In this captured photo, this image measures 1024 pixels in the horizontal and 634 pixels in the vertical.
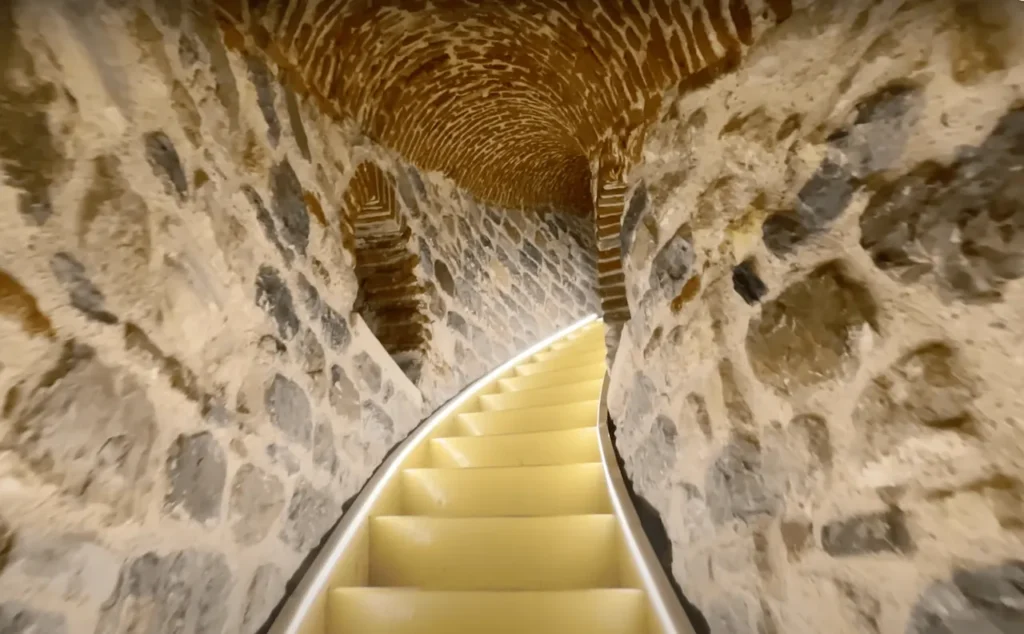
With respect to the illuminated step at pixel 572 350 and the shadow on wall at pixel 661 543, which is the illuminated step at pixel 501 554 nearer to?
the shadow on wall at pixel 661 543

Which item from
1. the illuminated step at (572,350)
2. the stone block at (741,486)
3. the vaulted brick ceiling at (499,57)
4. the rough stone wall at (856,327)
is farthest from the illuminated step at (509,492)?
the illuminated step at (572,350)

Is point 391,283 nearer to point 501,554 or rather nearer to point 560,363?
point 560,363

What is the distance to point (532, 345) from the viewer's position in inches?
141

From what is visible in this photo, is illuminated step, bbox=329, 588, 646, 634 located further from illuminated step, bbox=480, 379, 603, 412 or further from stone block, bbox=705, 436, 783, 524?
illuminated step, bbox=480, 379, 603, 412

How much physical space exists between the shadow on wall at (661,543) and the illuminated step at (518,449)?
304 millimetres

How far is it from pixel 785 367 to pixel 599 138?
1.15 meters

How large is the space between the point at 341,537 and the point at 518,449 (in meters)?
0.69

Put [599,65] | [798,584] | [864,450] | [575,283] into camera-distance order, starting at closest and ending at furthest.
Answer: [864,450] < [798,584] < [599,65] < [575,283]

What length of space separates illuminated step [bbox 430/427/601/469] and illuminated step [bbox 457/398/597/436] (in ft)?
0.46

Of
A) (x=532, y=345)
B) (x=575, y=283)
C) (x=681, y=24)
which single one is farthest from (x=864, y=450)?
(x=575, y=283)

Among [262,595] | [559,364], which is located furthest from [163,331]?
[559,364]

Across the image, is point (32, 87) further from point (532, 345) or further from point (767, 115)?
point (532, 345)

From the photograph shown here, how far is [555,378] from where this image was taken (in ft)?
9.45

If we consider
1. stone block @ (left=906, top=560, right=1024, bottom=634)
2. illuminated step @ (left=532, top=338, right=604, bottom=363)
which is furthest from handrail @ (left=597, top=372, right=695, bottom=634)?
illuminated step @ (left=532, top=338, right=604, bottom=363)
